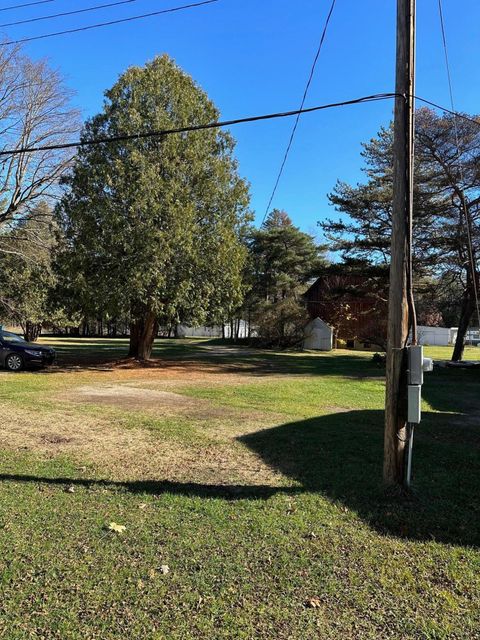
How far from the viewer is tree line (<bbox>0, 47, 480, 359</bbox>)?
16984 mm

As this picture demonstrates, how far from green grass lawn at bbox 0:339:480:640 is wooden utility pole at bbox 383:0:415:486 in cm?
63

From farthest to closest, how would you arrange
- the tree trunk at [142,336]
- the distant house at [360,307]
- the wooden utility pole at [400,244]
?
the distant house at [360,307] < the tree trunk at [142,336] < the wooden utility pole at [400,244]

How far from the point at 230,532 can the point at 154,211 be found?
1427 cm

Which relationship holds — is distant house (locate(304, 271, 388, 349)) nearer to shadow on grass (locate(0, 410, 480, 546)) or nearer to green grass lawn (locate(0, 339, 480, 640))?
shadow on grass (locate(0, 410, 480, 546))

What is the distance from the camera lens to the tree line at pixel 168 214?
16984mm

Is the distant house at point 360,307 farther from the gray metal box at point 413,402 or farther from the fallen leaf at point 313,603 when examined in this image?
the fallen leaf at point 313,603

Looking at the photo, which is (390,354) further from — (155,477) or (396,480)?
(155,477)

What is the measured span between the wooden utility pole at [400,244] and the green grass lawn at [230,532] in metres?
0.63

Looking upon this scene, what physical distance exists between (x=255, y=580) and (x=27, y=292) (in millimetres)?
31816

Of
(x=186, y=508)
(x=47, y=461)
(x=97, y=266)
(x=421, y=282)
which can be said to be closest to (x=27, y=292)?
(x=97, y=266)

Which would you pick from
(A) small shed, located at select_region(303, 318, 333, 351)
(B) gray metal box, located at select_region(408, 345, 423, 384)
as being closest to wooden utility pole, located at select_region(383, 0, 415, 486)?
(B) gray metal box, located at select_region(408, 345, 423, 384)

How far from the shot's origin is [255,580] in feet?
10.8

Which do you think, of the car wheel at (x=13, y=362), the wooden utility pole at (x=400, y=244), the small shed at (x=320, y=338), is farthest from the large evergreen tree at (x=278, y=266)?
the wooden utility pole at (x=400, y=244)

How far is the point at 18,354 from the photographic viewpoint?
16.3m
